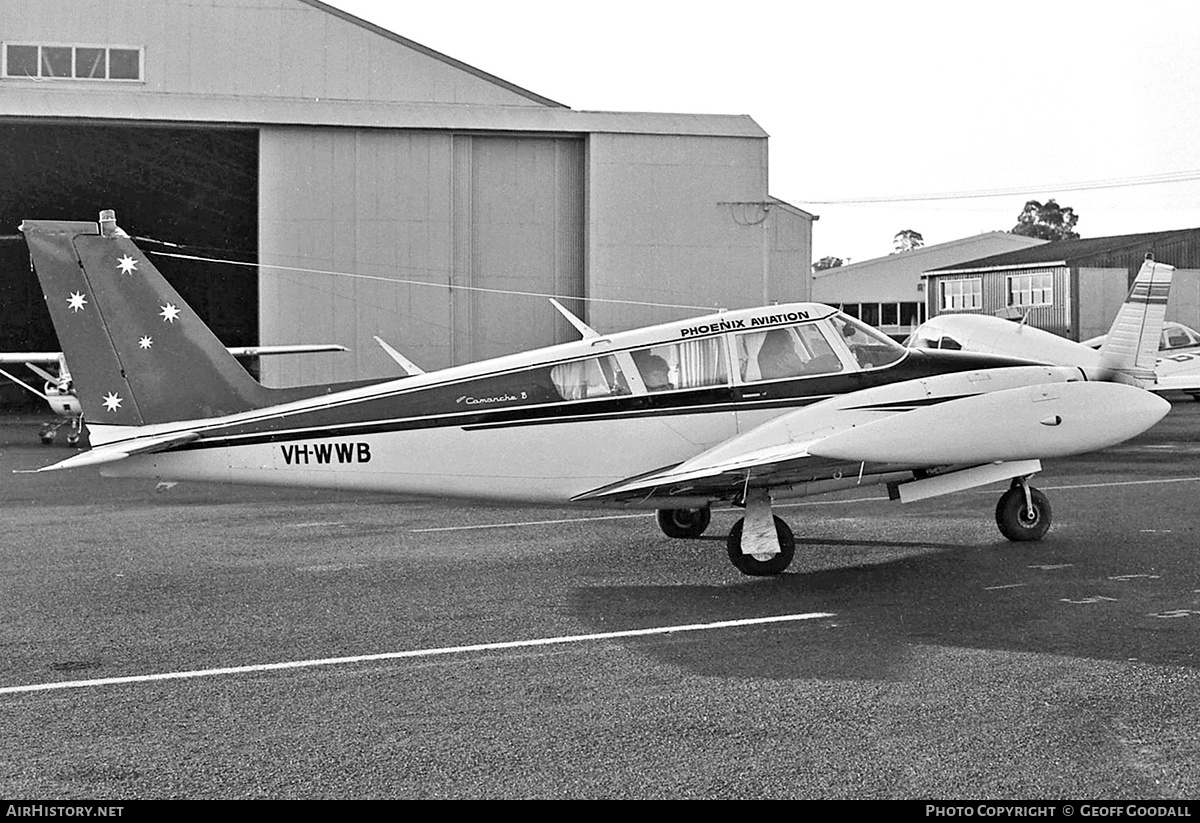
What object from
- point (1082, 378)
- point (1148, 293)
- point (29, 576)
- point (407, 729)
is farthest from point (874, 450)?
point (29, 576)

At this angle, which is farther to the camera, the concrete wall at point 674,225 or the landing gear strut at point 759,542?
the concrete wall at point 674,225

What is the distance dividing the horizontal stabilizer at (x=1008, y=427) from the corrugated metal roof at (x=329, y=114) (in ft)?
78.6

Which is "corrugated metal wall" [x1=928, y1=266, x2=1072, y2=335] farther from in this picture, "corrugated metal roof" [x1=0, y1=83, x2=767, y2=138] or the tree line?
the tree line

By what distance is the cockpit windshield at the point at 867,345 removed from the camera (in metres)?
11.1

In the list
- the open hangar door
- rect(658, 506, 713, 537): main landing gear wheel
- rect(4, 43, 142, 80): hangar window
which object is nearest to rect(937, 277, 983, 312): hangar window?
the open hangar door

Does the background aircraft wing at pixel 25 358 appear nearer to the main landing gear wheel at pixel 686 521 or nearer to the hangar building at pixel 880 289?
the main landing gear wheel at pixel 686 521

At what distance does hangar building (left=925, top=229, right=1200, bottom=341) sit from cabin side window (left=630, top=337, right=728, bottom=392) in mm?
37446

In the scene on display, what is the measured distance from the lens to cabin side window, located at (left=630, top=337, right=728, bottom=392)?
1089 cm

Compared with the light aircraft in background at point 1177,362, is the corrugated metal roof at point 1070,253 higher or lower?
higher

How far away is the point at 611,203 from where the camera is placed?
33.0 metres

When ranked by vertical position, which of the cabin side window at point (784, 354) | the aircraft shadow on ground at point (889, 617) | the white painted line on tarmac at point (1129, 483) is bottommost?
the aircraft shadow on ground at point (889, 617)

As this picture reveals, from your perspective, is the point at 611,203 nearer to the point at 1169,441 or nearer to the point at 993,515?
the point at 1169,441

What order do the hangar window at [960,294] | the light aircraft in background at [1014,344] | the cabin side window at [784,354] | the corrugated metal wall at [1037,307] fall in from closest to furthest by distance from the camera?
1. the cabin side window at [784,354]
2. the light aircraft in background at [1014,344]
3. the corrugated metal wall at [1037,307]
4. the hangar window at [960,294]

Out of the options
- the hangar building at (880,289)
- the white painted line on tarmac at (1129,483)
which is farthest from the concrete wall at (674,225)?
the hangar building at (880,289)
